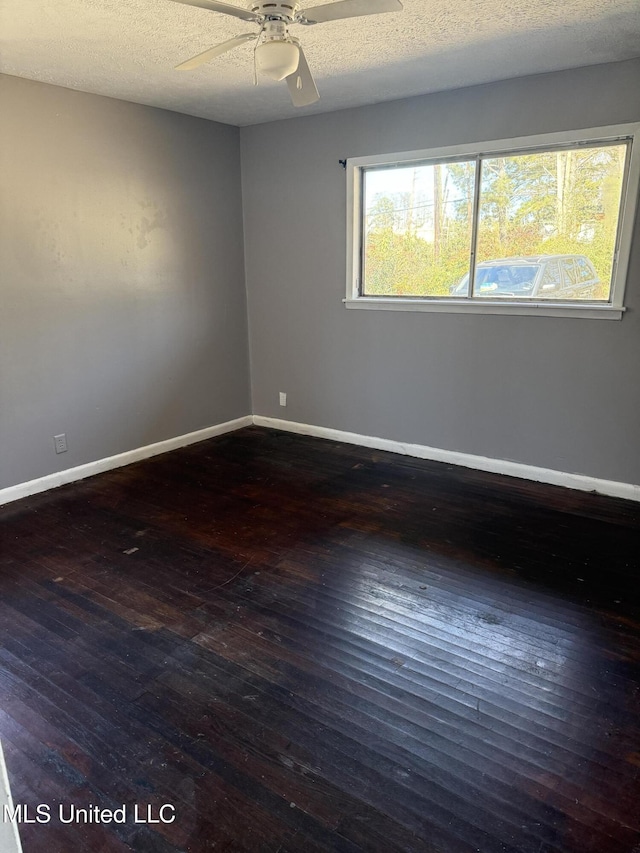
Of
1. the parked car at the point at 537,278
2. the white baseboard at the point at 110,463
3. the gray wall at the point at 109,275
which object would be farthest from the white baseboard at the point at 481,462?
the parked car at the point at 537,278

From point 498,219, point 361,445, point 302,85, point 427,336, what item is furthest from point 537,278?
point 302,85

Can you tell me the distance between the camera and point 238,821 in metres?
1.51

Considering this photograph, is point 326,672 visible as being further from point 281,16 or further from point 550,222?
point 550,222

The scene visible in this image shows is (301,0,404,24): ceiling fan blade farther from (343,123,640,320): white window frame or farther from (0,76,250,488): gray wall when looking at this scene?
(0,76,250,488): gray wall

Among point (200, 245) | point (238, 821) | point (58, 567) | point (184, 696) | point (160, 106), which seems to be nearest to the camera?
point (238, 821)

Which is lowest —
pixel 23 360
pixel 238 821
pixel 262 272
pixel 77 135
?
pixel 238 821

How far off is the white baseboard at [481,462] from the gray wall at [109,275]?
36.5 inches

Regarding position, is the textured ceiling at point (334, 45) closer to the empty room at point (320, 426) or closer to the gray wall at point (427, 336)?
the empty room at point (320, 426)

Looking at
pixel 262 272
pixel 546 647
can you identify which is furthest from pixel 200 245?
pixel 546 647

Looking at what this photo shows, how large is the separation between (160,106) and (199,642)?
12.4 ft

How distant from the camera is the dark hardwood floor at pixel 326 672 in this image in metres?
1.54

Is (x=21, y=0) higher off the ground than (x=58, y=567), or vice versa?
(x=21, y=0)

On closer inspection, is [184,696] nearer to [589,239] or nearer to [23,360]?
[23,360]

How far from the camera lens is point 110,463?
4.16m
